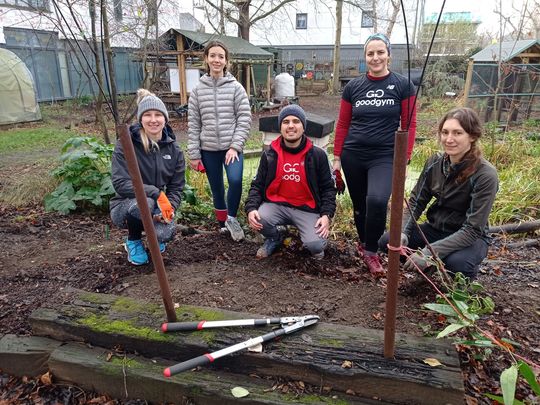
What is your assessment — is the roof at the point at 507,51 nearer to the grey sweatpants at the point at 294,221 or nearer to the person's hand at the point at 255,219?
the grey sweatpants at the point at 294,221

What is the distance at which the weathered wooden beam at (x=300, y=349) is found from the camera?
183 cm

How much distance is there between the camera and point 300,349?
1.99m

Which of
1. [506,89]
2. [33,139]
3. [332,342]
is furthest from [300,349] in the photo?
[506,89]

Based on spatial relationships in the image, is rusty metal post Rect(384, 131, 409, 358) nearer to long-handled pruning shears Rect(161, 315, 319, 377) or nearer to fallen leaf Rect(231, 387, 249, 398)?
long-handled pruning shears Rect(161, 315, 319, 377)

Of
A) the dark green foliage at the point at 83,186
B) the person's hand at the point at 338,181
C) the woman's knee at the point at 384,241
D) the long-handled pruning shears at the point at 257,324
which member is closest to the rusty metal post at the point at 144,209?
the long-handled pruning shears at the point at 257,324

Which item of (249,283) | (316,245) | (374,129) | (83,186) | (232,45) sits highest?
(232,45)

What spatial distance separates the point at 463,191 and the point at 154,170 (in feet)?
7.05

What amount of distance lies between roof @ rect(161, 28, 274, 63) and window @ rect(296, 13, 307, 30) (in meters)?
18.2

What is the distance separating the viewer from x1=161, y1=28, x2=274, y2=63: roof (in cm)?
1299

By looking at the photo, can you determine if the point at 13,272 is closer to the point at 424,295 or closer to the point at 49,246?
the point at 49,246

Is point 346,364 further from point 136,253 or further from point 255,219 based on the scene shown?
point 136,253

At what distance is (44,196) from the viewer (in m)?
4.89

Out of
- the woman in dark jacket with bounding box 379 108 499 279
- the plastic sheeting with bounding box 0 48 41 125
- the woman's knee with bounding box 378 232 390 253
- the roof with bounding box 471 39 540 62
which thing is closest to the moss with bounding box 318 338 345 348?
the woman in dark jacket with bounding box 379 108 499 279

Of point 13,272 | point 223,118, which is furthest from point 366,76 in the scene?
point 13,272
